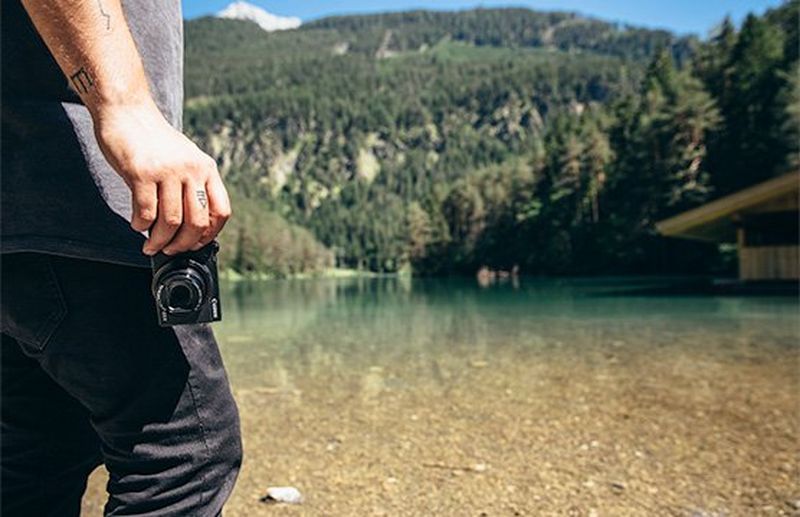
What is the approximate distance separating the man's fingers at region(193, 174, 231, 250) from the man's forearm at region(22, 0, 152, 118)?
0.61 feet

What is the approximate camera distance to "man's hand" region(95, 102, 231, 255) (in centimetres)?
87

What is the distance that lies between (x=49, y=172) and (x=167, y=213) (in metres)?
0.34

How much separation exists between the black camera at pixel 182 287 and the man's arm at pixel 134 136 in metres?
0.02

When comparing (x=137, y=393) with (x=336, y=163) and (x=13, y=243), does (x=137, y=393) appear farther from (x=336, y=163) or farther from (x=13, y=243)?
(x=336, y=163)

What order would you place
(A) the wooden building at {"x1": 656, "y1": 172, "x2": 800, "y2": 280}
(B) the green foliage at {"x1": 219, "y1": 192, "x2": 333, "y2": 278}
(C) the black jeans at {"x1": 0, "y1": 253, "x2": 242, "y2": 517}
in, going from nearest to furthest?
(C) the black jeans at {"x1": 0, "y1": 253, "x2": 242, "y2": 517} < (A) the wooden building at {"x1": 656, "y1": 172, "x2": 800, "y2": 280} < (B) the green foliage at {"x1": 219, "y1": 192, "x2": 333, "y2": 278}

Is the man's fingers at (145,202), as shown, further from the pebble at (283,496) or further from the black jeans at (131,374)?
the pebble at (283,496)

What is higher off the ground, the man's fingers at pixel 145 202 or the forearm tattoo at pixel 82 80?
the forearm tattoo at pixel 82 80

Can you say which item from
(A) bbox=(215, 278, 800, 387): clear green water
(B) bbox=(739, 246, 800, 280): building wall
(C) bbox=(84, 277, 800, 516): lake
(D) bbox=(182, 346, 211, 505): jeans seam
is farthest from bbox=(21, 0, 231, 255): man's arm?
(B) bbox=(739, 246, 800, 280): building wall

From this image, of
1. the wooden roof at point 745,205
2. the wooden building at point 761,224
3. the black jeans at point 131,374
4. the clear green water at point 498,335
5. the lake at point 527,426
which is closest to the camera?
the black jeans at point 131,374

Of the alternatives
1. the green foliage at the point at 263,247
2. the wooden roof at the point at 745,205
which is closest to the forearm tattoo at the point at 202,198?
the wooden roof at the point at 745,205

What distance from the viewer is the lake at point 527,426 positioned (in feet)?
7.77

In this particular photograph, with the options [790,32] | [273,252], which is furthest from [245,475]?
[273,252]

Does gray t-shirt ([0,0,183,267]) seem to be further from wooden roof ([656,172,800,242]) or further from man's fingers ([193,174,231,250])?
wooden roof ([656,172,800,242])

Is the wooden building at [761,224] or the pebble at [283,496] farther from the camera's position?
the wooden building at [761,224]
